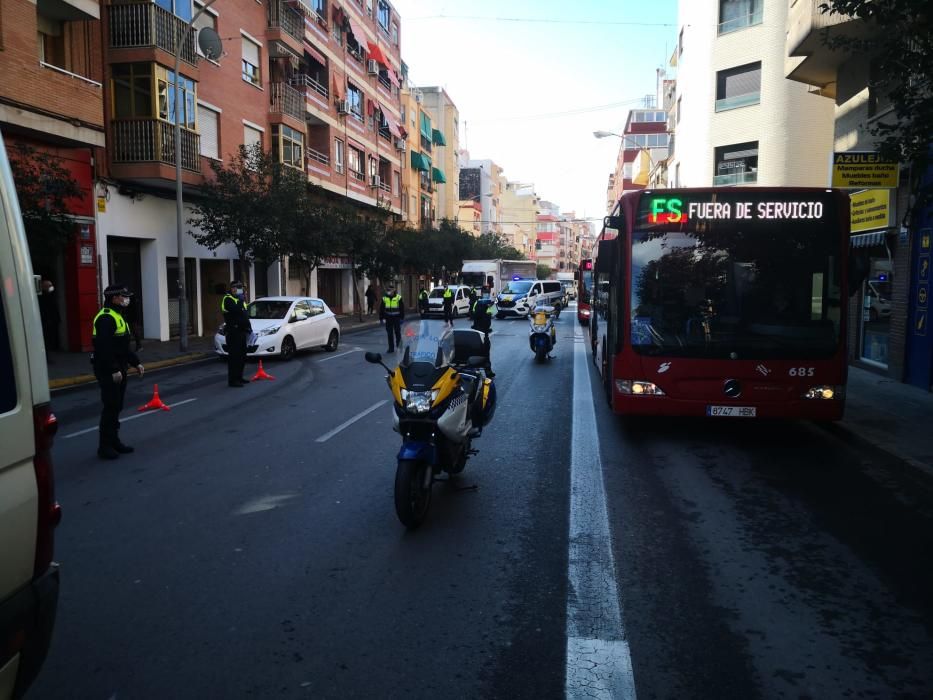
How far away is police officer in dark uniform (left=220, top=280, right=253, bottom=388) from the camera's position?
13.3 m

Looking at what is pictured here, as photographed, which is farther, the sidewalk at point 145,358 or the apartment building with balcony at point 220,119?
the apartment building with balcony at point 220,119

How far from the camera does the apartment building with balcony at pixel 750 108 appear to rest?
27531mm

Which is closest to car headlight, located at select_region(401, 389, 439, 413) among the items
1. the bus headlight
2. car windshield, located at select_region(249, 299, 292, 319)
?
the bus headlight

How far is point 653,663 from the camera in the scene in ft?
11.6

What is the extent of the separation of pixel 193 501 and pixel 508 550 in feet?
9.22

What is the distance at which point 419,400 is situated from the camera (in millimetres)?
5605

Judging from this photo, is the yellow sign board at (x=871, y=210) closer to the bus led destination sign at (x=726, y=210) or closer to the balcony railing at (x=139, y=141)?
the bus led destination sign at (x=726, y=210)

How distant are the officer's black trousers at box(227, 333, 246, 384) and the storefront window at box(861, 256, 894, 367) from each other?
40.1 feet

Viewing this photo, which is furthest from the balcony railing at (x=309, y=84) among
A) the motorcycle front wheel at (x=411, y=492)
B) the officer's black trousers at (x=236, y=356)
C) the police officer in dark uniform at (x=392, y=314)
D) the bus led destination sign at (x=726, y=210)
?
the motorcycle front wheel at (x=411, y=492)

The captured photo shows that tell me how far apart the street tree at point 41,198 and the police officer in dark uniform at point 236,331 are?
3535 mm

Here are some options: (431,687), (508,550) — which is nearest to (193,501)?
(508,550)

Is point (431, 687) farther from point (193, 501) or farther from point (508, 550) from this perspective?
point (193, 501)

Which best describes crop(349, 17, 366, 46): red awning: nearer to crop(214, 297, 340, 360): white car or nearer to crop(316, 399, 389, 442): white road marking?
crop(214, 297, 340, 360): white car

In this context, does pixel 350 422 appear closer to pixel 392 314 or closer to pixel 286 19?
pixel 392 314
